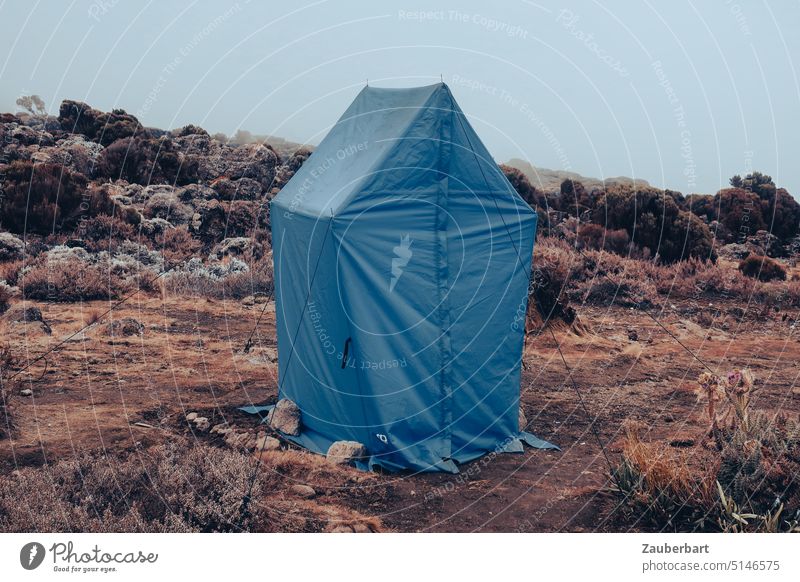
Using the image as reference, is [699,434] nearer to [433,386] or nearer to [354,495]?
[433,386]

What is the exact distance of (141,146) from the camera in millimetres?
24672

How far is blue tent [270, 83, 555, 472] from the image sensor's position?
20.1ft

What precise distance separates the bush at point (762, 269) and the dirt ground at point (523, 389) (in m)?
2.98

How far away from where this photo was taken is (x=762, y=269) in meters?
17.0

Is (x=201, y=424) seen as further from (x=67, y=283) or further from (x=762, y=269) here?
(x=762, y=269)

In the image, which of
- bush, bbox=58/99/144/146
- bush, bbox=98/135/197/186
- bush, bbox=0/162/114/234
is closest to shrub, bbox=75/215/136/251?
bush, bbox=0/162/114/234

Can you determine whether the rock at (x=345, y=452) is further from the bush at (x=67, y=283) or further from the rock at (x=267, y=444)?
the bush at (x=67, y=283)

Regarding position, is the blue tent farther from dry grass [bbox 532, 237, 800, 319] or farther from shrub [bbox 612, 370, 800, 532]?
dry grass [bbox 532, 237, 800, 319]

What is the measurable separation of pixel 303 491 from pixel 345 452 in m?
0.63

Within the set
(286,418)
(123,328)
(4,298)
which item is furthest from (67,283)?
(286,418)

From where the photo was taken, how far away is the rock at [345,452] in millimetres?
6250

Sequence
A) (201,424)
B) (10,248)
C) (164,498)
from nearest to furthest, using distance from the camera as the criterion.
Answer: (164,498) < (201,424) < (10,248)

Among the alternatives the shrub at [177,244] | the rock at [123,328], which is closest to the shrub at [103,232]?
the shrub at [177,244]

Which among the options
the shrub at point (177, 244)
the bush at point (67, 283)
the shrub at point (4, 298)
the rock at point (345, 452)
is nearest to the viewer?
the rock at point (345, 452)
